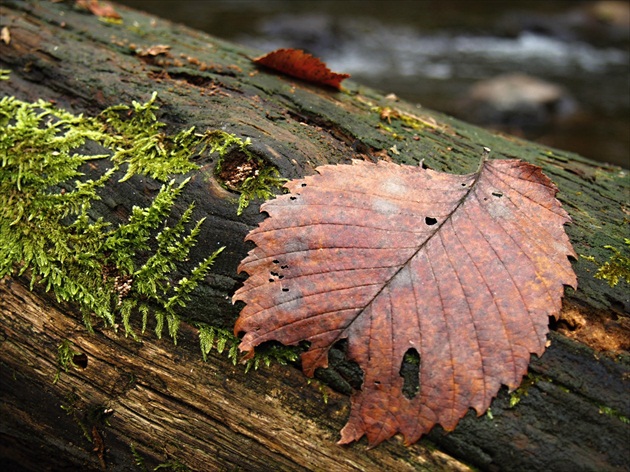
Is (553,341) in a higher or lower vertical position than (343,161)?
lower

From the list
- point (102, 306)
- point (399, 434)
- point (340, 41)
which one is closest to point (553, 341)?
point (399, 434)

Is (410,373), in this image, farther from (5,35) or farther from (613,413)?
(5,35)

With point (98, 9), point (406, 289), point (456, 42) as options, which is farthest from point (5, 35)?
point (456, 42)

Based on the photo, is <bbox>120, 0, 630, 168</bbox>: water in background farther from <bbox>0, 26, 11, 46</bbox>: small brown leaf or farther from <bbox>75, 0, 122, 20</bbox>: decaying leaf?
<bbox>0, 26, 11, 46</bbox>: small brown leaf

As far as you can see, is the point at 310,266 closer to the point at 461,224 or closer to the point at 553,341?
the point at 461,224

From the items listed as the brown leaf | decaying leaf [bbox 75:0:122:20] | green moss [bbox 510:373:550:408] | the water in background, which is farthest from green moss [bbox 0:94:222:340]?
the water in background

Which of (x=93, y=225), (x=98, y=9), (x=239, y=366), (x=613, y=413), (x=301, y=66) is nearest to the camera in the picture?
(x=613, y=413)

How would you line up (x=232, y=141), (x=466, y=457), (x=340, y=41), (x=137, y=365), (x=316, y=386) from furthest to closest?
(x=340, y=41) → (x=232, y=141) → (x=137, y=365) → (x=316, y=386) → (x=466, y=457)
